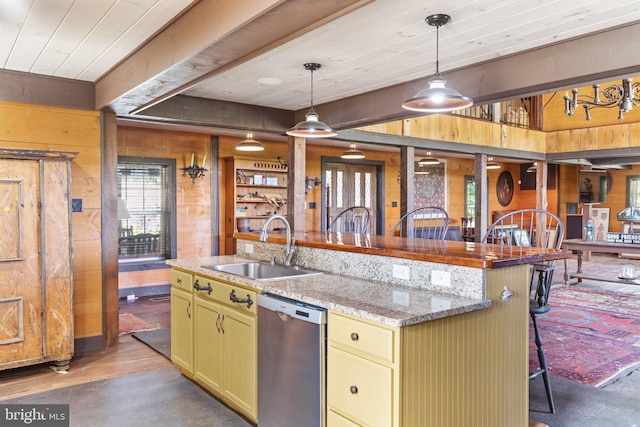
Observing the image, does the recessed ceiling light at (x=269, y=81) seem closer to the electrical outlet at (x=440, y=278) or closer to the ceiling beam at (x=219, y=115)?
the ceiling beam at (x=219, y=115)

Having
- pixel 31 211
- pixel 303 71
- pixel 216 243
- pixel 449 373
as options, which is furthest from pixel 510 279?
pixel 216 243

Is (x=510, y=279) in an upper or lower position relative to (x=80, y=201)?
lower

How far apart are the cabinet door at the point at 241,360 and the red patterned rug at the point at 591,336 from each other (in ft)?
7.58

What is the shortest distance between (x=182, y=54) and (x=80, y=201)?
7.37 feet

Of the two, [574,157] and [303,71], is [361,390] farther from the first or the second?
[574,157]

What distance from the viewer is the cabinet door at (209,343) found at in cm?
307

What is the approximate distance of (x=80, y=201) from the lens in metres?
4.33

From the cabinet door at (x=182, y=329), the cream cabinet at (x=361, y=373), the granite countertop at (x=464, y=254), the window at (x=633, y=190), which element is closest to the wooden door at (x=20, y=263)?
the cabinet door at (x=182, y=329)

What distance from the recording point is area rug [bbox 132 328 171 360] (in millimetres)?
4328

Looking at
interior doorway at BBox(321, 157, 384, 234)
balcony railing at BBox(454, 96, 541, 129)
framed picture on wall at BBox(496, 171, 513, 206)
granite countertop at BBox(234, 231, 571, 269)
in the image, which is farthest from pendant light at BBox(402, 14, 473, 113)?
framed picture on wall at BBox(496, 171, 513, 206)

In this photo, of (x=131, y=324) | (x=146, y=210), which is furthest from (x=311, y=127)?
(x=146, y=210)

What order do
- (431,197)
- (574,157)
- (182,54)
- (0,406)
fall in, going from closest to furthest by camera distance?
(182,54), (0,406), (574,157), (431,197)

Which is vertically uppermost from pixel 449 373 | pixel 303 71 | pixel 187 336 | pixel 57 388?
pixel 303 71

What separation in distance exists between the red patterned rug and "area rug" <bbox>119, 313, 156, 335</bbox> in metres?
3.79
